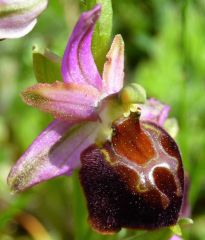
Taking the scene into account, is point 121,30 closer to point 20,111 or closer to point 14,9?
point 20,111

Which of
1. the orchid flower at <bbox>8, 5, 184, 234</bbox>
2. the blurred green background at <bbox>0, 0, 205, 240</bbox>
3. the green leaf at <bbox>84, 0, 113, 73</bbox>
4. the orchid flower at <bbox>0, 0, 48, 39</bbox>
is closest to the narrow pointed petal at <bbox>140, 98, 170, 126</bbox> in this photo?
the orchid flower at <bbox>8, 5, 184, 234</bbox>

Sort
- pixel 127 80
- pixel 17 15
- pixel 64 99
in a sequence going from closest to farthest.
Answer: pixel 17 15 → pixel 64 99 → pixel 127 80

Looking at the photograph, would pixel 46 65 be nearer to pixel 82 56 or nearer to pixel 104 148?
pixel 82 56

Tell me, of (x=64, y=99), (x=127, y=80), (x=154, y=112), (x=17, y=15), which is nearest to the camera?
(x=17, y=15)

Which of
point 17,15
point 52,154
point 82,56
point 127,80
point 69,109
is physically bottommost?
point 127,80

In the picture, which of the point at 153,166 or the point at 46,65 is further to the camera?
the point at 46,65

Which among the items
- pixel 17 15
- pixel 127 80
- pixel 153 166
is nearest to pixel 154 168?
pixel 153 166
